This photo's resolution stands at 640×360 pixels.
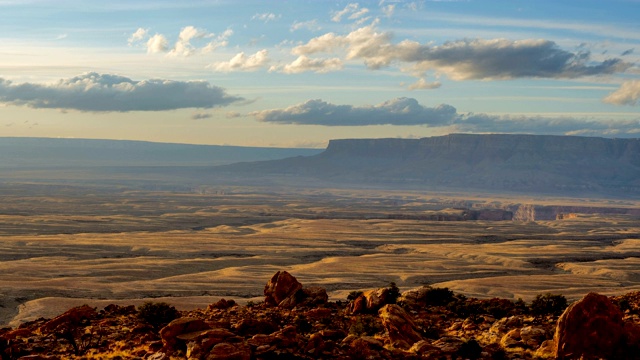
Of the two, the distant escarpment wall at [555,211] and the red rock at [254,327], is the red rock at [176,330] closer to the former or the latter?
the red rock at [254,327]

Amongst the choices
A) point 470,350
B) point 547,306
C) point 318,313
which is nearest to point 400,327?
point 470,350

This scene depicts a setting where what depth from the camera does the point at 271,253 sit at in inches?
3349

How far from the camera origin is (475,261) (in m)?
80.8

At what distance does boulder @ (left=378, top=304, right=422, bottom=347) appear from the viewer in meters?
18.4

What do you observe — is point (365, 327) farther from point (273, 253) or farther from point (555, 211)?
point (555, 211)

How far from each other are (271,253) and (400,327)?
66913 millimetres

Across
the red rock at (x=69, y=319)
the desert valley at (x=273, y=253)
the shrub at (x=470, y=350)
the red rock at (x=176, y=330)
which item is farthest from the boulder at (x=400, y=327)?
the desert valley at (x=273, y=253)

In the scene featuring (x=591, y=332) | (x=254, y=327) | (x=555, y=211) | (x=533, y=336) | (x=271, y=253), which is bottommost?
(x=555, y=211)

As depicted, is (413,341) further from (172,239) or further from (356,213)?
(356,213)

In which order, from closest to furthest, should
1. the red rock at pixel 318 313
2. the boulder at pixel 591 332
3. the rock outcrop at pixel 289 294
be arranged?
1. the boulder at pixel 591 332
2. the red rock at pixel 318 313
3. the rock outcrop at pixel 289 294

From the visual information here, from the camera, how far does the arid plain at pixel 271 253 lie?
168ft

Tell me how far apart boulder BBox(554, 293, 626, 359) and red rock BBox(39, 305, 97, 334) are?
13.9 meters

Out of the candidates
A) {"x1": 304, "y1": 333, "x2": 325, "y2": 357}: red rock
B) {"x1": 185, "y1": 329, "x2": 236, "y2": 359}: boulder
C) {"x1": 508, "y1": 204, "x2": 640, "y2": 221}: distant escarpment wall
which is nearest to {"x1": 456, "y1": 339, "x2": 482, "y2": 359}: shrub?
{"x1": 304, "y1": 333, "x2": 325, "y2": 357}: red rock

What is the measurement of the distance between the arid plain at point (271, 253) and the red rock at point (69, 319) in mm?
14133
